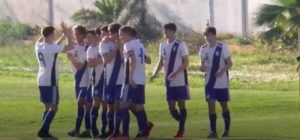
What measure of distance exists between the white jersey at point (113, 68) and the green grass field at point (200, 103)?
1490 millimetres


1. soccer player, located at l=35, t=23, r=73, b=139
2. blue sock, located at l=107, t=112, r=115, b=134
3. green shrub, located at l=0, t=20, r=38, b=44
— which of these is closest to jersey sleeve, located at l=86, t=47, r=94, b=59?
soccer player, located at l=35, t=23, r=73, b=139

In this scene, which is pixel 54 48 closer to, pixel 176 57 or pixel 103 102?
pixel 103 102

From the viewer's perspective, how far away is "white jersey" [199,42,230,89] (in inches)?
784

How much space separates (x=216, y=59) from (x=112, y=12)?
3760 centimetres

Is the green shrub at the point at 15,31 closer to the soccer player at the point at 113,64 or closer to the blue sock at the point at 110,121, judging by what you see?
the blue sock at the point at 110,121

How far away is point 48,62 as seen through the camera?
19438mm

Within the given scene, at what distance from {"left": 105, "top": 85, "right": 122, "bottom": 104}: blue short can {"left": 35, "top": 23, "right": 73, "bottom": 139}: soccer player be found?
106 centimetres

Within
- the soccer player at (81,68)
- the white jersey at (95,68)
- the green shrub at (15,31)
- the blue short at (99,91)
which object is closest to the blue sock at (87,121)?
the soccer player at (81,68)

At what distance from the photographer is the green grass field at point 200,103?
21.4 m

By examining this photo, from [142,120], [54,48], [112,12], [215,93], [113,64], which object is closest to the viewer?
[142,120]

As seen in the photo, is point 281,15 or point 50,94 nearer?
point 50,94

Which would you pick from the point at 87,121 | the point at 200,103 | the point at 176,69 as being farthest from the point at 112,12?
the point at 176,69

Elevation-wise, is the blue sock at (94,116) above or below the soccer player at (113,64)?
below

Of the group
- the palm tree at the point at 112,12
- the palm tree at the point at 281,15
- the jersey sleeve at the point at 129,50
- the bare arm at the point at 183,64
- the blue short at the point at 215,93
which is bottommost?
the blue short at the point at 215,93
